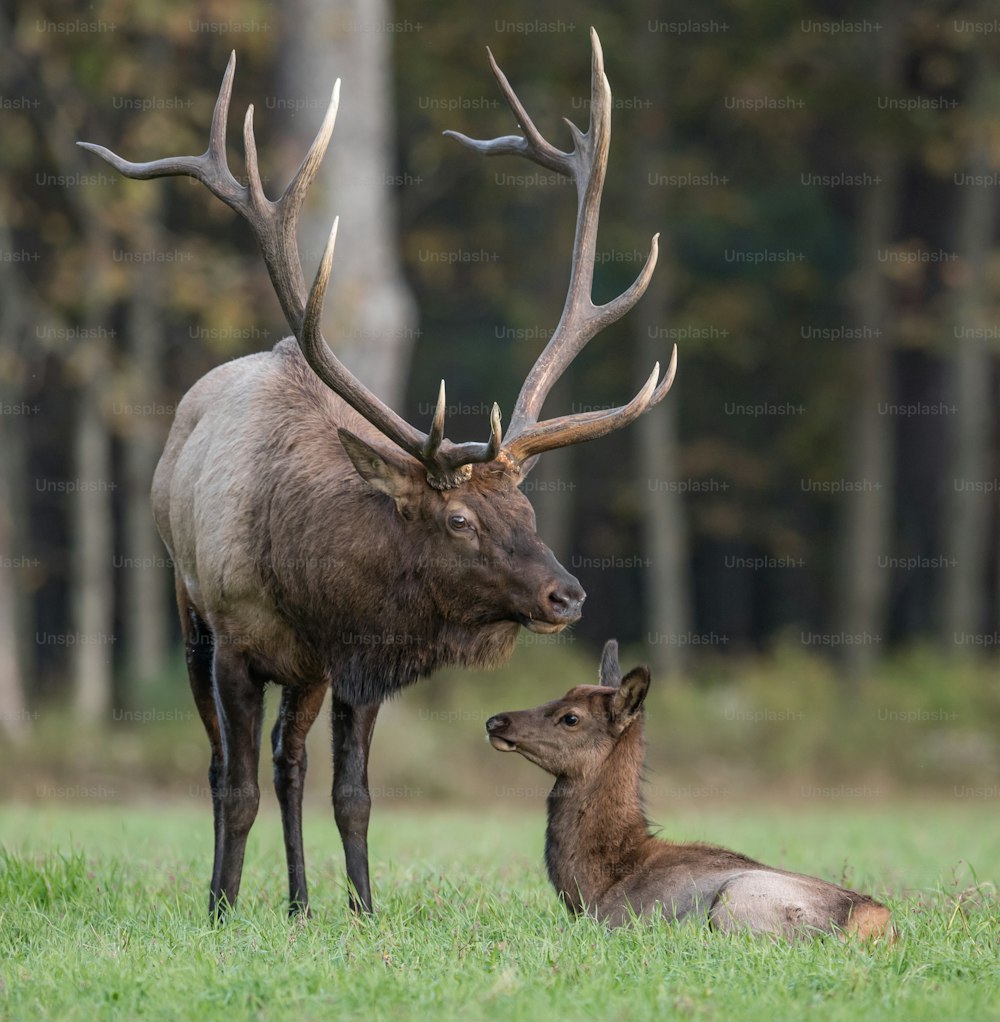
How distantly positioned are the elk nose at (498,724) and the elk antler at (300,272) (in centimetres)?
93

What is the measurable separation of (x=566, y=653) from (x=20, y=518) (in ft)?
24.4

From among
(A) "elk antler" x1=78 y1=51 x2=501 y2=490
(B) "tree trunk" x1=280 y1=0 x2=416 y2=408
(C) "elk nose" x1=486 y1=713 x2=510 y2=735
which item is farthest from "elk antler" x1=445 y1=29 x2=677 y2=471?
(B) "tree trunk" x1=280 y1=0 x2=416 y2=408

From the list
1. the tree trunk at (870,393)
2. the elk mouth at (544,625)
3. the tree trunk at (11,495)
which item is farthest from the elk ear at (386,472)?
the tree trunk at (870,393)

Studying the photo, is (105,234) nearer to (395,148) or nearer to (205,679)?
(395,148)

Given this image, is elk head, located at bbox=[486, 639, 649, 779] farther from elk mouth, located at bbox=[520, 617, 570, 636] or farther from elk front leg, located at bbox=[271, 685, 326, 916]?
elk front leg, located at bbox=[271, 685, 326, 916]

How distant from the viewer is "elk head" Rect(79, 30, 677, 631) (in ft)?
20.4

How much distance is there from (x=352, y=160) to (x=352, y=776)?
8622 mm

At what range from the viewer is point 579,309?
7.24 meters

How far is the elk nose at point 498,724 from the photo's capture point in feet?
21.2

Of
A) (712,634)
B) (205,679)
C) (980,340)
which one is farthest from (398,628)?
(712,634)

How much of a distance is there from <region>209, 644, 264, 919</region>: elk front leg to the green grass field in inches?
8.3

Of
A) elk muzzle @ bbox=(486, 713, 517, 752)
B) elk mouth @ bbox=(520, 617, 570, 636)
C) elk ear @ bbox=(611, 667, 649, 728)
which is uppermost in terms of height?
elk mouth @ bbox=(520, 617, 570, 636)

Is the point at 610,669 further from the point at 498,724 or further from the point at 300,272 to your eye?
the point at 300,272

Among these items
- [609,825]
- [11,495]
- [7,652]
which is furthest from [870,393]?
[609,825]
